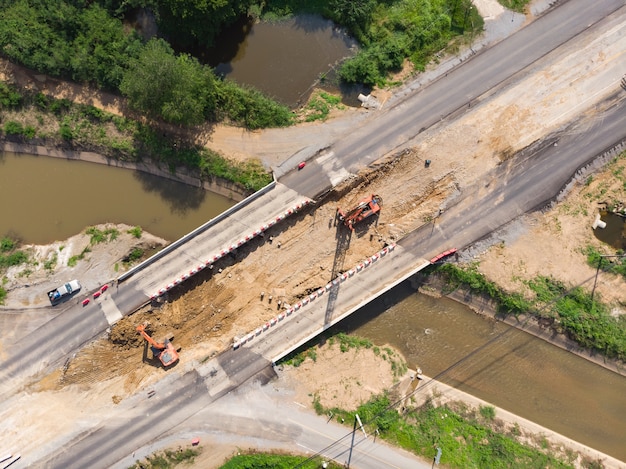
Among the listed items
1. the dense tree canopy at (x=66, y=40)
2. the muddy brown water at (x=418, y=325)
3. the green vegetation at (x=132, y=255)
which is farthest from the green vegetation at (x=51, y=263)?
the dense tree canopy at (x=66, y=40)

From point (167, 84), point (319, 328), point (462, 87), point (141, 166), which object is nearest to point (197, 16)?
point (167, 84)

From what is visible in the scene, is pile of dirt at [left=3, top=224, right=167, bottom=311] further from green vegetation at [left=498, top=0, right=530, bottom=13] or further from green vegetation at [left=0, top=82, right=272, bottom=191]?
green vegetation at [left=498, top=0, right=530, bottom=13]

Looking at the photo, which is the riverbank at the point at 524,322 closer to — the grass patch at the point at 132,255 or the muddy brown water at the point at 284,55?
the muddy brown water at the point at 284,55

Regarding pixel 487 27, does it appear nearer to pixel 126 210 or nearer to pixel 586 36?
pixel 586 36

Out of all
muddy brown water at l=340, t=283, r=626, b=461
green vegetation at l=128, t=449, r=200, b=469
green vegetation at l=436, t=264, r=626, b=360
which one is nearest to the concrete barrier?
muddy brown water at l=340, t=283, r=626, b=461

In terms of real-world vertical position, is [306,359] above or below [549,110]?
below

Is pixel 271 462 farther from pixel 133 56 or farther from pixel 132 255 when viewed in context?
pixel 133 56

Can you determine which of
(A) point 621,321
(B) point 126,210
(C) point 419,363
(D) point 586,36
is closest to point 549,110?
(D) point 586,36
